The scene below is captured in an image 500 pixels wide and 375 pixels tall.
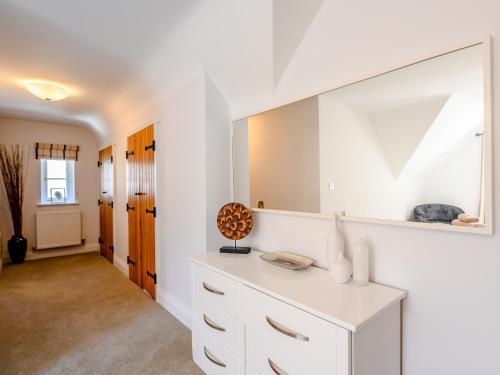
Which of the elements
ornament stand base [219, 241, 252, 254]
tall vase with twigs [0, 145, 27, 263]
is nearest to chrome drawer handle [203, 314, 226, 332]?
ornament stand base [219, 241, 252, 254]

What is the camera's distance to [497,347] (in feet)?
3.05

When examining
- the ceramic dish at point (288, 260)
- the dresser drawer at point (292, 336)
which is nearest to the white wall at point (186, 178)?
the ceramic dish at point (288, 260)

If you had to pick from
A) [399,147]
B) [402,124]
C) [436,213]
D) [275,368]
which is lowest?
[275,368]

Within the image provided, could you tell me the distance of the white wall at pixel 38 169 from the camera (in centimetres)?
425

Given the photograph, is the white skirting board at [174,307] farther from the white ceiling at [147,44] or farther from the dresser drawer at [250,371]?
the white ceiling at [147,44]

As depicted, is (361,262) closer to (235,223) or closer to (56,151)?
(235,223)

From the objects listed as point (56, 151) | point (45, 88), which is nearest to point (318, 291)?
point (45, 88)

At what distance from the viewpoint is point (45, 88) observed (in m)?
2.74

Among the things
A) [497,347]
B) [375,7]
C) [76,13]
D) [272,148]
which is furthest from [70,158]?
[497,347]

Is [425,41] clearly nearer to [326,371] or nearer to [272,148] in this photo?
[272,148]

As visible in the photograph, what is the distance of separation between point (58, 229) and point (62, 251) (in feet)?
1.50

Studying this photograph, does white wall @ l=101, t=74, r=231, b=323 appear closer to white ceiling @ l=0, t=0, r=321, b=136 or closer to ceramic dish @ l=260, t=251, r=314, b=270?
white ceiling @ l=0, t=0, r=321, b=136

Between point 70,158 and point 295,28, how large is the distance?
483 centimetres

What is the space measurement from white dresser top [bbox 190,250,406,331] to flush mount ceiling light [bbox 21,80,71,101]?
8.62 feet
